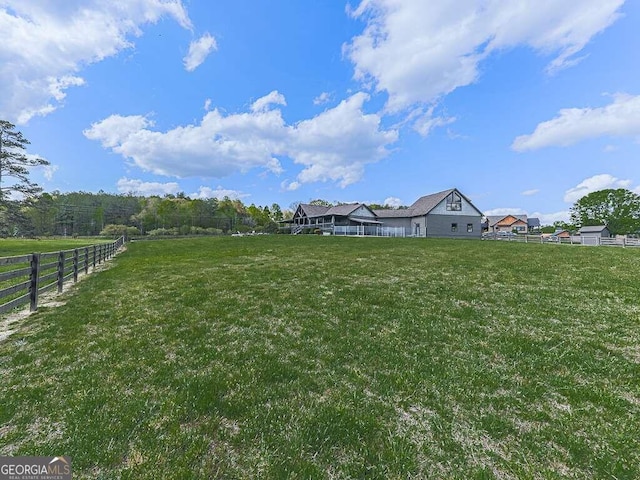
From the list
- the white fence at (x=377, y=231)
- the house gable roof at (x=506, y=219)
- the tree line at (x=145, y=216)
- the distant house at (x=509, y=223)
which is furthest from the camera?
the house gable roof at (x=506, y=219)

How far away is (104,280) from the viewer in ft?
35.3

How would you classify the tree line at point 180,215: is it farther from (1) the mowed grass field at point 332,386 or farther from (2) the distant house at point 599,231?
(1) the mowed grass field at point 332,386

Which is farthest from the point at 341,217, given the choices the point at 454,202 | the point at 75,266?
the point at 75,266

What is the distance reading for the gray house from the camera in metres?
38.2

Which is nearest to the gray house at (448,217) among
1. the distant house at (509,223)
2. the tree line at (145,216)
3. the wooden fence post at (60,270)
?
the tree line at (145,216)

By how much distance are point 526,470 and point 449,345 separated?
249 centimetres

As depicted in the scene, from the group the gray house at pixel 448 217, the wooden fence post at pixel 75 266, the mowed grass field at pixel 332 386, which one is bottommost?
the mowed grass field at pixel 332 386

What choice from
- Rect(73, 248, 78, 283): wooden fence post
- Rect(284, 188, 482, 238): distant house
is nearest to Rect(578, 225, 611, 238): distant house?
Rect(284, 188, 482, 238): distant house

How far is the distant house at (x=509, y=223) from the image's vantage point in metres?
84.1

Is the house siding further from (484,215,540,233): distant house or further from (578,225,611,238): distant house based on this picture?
(484,215,540,233): distant house

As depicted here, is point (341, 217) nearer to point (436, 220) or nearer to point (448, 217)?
point (436, 220)

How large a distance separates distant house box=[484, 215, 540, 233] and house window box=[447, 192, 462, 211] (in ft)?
175

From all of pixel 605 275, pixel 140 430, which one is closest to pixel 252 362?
pixel 140 430

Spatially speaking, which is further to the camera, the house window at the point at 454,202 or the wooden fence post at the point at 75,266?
the house window at the point at 454,202
